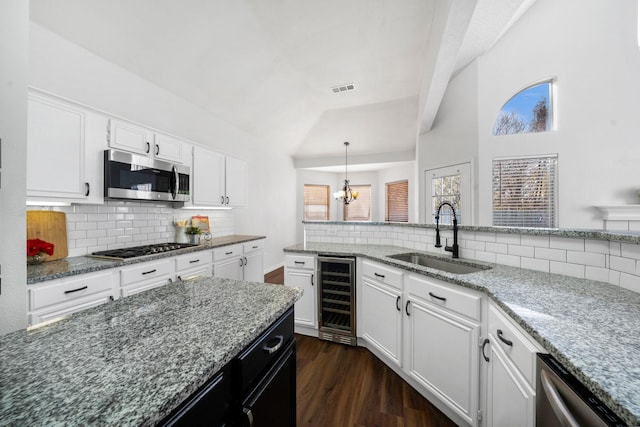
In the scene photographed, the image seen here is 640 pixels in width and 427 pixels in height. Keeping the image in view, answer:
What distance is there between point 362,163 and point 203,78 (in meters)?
4.30

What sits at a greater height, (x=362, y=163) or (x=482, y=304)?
(x=362, y=163)

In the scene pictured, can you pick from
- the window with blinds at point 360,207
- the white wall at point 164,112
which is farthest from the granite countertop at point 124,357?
the window with blinds at point 360,207

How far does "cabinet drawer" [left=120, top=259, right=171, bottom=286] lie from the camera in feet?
6.38

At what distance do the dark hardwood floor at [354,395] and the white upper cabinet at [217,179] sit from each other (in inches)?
86.6

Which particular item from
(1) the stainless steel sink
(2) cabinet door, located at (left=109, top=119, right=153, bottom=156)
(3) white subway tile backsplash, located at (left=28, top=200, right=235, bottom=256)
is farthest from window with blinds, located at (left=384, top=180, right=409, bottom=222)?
(2) cabinet door, located at (left=109, top=119, right=153, bottom=156)

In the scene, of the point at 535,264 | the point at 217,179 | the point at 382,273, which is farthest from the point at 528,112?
the point at 217,179

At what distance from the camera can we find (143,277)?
2.08m

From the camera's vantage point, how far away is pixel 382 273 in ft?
6.67

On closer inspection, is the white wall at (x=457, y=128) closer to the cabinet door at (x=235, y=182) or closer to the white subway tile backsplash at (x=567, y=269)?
the white subway tile backsplash at (x=567, y=269)

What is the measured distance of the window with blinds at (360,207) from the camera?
7.68 m

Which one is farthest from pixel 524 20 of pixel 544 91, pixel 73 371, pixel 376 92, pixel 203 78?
pixel 73 371

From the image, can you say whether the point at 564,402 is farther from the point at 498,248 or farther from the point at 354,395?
the point at 354,395

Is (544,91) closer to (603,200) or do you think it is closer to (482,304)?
(603,200)

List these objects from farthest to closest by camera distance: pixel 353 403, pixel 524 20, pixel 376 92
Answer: pixel 376 92 → pixel 524 20 → pixel 353 403
